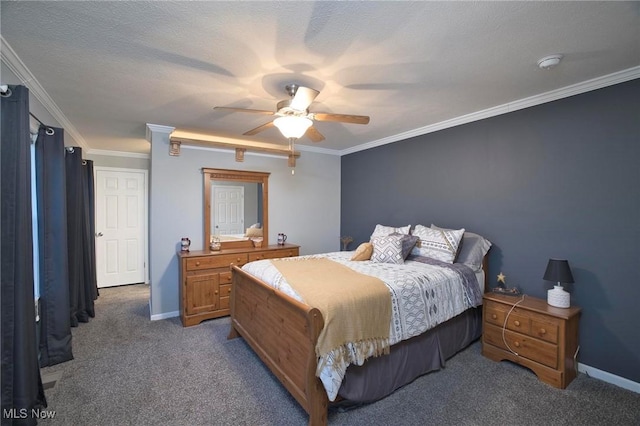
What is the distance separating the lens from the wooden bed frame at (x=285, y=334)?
5.87 feet

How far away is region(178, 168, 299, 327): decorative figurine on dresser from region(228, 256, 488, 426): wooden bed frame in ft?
2.29

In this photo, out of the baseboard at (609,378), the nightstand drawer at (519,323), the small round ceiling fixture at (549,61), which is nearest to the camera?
the small round ceiling fixture at (549,61)

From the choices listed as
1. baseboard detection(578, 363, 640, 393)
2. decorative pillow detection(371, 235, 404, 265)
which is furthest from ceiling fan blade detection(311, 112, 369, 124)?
baseboard detection(578, 363, 640, 393)

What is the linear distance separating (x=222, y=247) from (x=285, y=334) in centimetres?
223

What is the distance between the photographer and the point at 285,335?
215cm

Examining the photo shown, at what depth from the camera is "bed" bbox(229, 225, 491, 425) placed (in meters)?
1.82

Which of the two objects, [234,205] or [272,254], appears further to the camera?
[234,205]

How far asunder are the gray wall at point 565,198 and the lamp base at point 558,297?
198 mm

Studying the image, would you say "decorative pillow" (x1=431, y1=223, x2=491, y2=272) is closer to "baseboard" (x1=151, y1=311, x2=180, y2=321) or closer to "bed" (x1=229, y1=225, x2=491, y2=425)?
"bed" (x1=229, y1=225, x2=491, y2=425)

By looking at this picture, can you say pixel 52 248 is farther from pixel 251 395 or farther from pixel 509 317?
pixel 509 317

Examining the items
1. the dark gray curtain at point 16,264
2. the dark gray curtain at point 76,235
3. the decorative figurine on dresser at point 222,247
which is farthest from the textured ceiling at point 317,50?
the decorative figurine on dresser at point 222,247

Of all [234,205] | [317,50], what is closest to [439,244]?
[317,50]

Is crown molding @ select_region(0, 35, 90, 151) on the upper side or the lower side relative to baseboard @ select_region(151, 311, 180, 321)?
upper

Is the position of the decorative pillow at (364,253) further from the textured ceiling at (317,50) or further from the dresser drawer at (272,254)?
the textured ceiling at (317,50)
